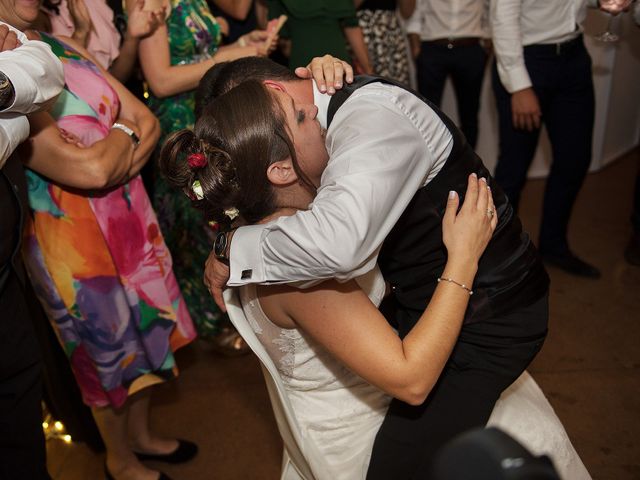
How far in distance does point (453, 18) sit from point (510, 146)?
0.97m

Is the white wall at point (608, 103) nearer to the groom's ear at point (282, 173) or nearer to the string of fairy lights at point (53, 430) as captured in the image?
the string of fairy lights at point (53, 430)

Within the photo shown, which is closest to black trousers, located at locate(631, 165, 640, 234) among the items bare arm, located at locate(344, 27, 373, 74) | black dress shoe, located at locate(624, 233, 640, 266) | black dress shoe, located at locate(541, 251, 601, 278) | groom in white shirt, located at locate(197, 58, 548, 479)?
black dress shoe, located at locate(624, 233, 640, 266)

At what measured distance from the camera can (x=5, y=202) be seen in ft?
4.48

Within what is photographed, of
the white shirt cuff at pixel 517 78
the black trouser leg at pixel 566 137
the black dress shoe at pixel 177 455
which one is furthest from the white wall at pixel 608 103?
the black dress shoe at pixel 177 455

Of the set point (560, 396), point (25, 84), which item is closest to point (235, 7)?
point (25, 84)

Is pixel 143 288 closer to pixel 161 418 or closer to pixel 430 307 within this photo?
pixel 161 418

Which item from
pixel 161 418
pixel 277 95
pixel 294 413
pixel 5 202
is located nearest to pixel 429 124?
pixel 277 95

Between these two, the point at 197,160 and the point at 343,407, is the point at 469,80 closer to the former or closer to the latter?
the point at 343,407

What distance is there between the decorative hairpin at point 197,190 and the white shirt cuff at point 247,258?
0.13 metres

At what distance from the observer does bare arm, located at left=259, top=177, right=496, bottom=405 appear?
1.13 m

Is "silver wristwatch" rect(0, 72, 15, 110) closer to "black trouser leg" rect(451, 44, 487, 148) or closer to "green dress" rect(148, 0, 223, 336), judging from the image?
"green dress" rect(148, 0, 223, 336)

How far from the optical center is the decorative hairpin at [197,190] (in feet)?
4.05

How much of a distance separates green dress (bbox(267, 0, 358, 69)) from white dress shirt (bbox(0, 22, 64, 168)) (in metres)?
1.62

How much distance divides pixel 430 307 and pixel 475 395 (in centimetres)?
28
